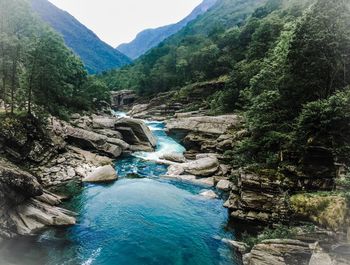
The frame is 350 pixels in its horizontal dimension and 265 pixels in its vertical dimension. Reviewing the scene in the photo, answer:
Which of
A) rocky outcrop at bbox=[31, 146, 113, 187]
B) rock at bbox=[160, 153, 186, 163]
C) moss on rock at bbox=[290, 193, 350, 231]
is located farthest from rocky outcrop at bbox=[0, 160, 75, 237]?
rock at bbox=[160, 153, 186, 163]

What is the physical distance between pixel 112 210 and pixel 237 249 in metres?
11.7

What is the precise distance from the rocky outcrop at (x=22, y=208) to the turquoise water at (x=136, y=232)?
1020 millimetres

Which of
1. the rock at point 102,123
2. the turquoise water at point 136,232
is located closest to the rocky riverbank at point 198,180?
the rock at point 102,123

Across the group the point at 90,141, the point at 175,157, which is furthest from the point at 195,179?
the point at 90,141

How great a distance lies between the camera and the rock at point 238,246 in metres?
20.8

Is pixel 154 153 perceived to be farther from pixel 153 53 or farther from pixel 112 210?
pixel 153 53

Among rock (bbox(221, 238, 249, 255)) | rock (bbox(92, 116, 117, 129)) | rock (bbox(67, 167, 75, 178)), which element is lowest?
rock (bbox(221, 238, 249, 255))

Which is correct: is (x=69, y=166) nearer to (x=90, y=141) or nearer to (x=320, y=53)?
(x=90, y=141)

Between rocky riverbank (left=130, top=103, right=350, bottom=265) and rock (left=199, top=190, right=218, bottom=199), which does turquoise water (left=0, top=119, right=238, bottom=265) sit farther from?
rocky riverbank (left=130, top=103, right=350, bottom=265)

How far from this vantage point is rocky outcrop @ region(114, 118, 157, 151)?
170 ft

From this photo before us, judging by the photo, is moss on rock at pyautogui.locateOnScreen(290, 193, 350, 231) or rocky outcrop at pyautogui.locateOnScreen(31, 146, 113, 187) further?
rocky outcrop at pyautogui.locateOnScreen(31, 146, 113, 187)

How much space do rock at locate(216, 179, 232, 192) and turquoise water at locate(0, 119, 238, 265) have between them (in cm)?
200

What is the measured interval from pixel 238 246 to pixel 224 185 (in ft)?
38.7

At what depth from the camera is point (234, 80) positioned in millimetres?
60312
